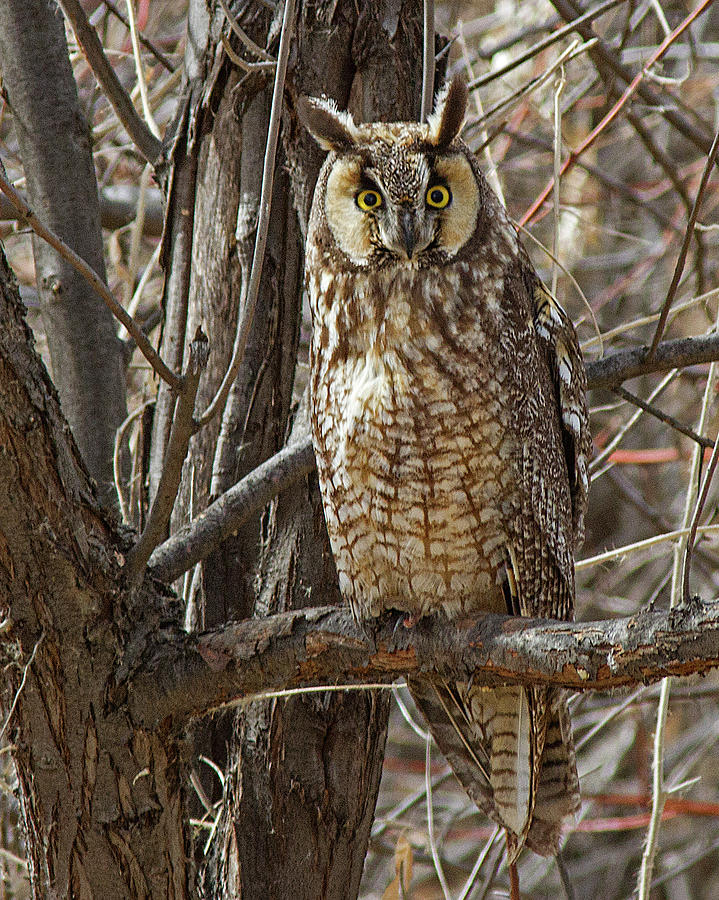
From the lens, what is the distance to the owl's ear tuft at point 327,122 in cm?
184

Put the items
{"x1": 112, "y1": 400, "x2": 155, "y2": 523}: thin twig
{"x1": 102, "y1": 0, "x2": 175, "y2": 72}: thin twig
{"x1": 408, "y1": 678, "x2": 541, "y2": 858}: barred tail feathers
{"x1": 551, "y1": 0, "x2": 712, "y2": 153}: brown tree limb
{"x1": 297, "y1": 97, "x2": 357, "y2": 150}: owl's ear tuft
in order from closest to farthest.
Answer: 1. {"x1": 297, "y1": 97, "x2": 357, "y2": 150}: owl's ear tuft
2. {"x1": 408, "y1": 678, "x2": 541, "y2": 858}: barred tail feathers
3. {"x1": 112, "y1": 400, "x2": 155, "y2": 523}: thin twig
4. {"x1": 551, "y1": 0, "x2": 712, "y2": 153}: brown tree limb
5. {"x1": 102, "y1": 0, "x2": 175, "y2": 72}: thin twig

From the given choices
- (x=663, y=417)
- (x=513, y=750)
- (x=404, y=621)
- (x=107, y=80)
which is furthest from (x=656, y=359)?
(x=107, y=80)

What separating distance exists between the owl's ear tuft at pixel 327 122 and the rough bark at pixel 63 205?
722 mm

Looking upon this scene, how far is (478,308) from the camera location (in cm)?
183

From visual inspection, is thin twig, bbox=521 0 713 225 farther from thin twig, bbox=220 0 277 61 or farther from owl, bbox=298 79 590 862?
thin twig, bbox=220 0 277 61

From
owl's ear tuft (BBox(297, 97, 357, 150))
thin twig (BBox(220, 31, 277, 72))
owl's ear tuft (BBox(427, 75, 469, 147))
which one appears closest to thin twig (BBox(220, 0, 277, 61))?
thin twig (BBox(220, 31, 277, 72))

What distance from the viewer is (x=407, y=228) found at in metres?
1.75

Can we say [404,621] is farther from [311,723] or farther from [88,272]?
[88,272]

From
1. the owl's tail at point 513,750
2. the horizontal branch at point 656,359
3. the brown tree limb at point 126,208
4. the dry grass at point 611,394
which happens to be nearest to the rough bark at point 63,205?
the brown tree limb at point 126,208

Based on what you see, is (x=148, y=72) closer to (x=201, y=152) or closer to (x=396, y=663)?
(x=201, y=152)

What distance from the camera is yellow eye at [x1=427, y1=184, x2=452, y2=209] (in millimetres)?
1788

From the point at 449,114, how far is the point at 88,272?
2.41ft

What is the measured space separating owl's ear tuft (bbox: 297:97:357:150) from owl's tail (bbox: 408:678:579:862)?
986 millimetres

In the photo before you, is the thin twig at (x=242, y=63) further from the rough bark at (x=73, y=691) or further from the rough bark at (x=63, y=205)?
the rough bark at (x=73, y=691)
